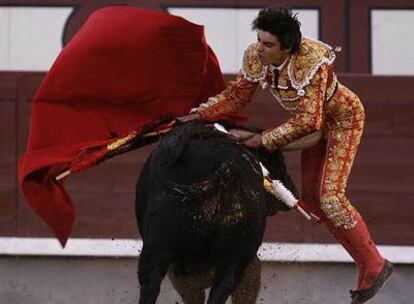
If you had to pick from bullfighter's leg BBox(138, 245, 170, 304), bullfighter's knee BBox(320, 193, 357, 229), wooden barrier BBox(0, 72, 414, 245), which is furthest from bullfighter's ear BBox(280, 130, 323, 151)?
wooden barrier BBox(0, 72, 414, 245)

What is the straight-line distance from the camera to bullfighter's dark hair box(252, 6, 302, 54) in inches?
149

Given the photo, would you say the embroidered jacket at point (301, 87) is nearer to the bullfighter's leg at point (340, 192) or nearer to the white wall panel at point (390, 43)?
the bullfighter's leg at point (340, 192)

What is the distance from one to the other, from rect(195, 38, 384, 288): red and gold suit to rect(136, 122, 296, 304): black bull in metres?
0.27

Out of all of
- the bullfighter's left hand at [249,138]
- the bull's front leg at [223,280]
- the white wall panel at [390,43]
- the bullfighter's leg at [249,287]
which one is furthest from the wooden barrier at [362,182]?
the bull's front leg at [223,280]

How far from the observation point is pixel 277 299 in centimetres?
583

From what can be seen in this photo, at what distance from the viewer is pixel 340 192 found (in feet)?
13.8

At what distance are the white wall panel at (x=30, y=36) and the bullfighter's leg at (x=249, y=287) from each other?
2.54 m

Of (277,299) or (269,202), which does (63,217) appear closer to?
(269,202)

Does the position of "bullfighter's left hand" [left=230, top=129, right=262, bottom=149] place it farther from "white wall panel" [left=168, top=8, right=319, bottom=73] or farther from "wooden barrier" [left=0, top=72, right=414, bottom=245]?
"white wall panel" [left=168, top=8, right=319, bottom=73]

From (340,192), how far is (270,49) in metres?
0.62

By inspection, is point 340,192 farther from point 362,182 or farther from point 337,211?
point 362,182

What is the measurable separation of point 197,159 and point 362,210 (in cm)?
239

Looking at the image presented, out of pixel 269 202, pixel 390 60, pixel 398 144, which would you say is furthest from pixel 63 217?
pixel 390 60

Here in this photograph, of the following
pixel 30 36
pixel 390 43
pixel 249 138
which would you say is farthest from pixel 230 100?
pixel 30 36
